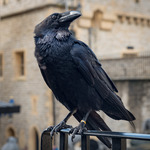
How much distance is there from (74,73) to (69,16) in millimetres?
373

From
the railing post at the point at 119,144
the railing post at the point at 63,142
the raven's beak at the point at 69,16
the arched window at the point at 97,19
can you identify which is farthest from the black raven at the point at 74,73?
the arched window at the point at 97,19

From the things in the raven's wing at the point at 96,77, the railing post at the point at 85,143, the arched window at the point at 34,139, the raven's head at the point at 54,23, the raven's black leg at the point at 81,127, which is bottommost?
the arched window at the point at 34,139

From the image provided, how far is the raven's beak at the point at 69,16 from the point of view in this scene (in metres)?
2.44

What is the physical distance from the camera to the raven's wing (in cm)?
255

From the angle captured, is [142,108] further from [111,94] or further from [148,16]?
[111,94]

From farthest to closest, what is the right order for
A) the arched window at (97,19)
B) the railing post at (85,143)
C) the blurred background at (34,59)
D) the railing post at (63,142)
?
the arched window at (97,19) < the blurred background at (34,59) < the railing post at (63,142) < the railing post at (85,143)

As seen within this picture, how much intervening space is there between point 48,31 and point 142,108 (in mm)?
14901

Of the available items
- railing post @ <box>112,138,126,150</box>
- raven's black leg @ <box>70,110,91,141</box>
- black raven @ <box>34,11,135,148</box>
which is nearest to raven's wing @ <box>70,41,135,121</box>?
black raven @ <box>34,11,135,148</box>

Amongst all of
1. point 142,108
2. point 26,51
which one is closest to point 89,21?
point 26,51

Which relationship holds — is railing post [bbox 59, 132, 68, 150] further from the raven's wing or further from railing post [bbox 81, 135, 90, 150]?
the raven's wing

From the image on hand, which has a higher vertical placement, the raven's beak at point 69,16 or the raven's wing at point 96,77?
the raven's beak at point 69,16

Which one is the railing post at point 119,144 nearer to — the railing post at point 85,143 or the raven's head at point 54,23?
the railing post at point 85,143

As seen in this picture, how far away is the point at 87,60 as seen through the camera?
8.76 feet

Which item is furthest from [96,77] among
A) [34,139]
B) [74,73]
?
[34,139]
